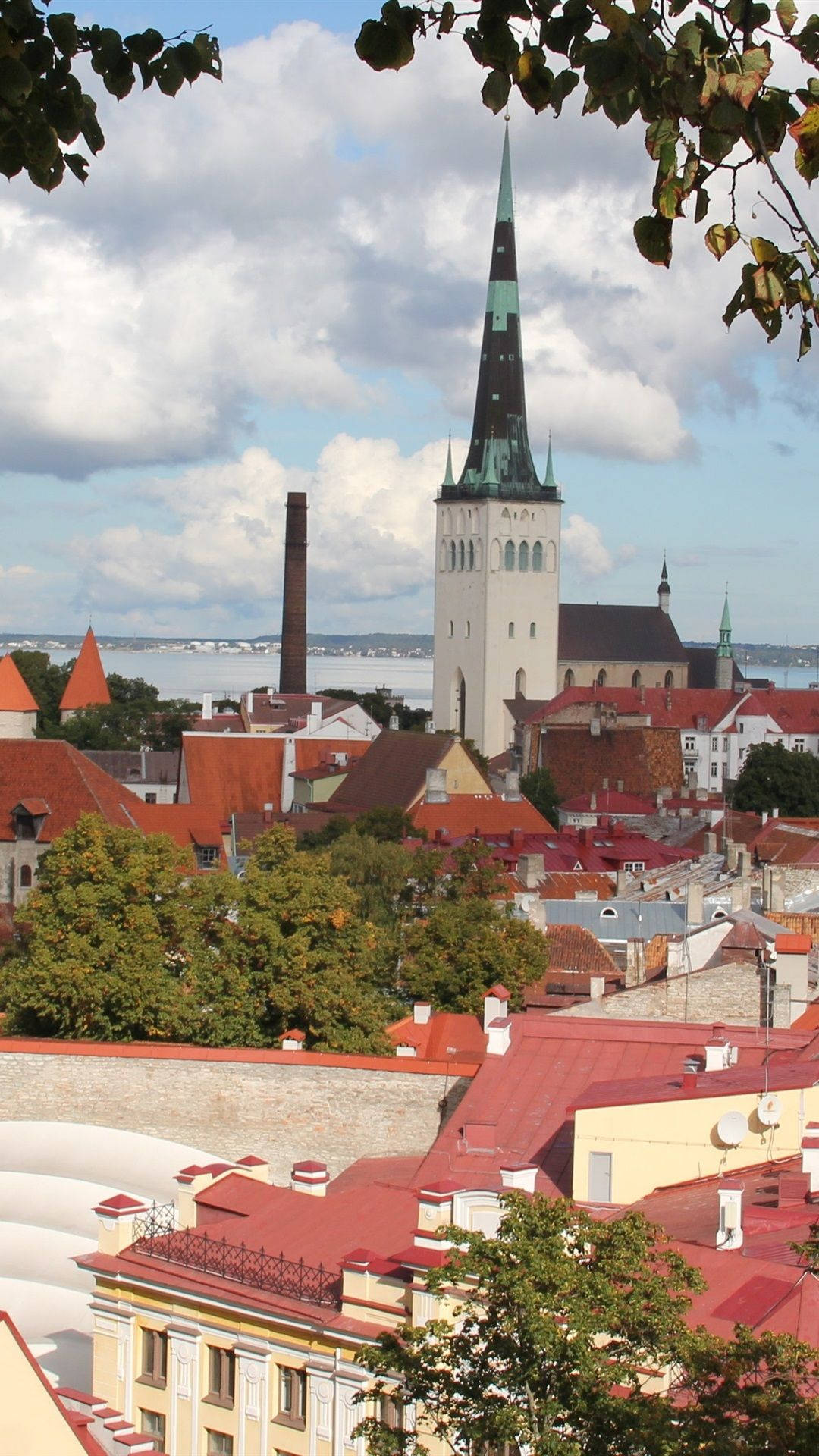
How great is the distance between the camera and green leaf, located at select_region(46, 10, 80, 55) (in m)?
4.58

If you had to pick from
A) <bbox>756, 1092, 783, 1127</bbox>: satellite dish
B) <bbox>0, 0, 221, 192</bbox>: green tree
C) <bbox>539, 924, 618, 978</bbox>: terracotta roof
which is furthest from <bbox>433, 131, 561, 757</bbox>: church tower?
<bbox>0, 0, 221, 192</bbox>: green tree

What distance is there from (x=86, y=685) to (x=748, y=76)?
254 ft

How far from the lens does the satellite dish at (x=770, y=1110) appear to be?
16156 mm

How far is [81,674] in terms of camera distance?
8000cm

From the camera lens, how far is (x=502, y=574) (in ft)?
334

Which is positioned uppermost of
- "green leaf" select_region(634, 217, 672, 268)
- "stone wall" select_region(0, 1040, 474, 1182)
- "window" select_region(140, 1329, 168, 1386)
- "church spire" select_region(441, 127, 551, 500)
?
"church spire" select_region(441, 127, 551, 500)

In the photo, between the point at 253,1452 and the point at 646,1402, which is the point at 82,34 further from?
the point at 253,1452

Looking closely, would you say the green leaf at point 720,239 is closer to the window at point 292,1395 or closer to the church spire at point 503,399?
the window at point 292,1395

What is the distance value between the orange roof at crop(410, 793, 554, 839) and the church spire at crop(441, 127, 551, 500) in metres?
47.3

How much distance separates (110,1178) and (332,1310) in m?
7.68

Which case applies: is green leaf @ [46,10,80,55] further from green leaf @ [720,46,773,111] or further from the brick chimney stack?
the brick chimney stack

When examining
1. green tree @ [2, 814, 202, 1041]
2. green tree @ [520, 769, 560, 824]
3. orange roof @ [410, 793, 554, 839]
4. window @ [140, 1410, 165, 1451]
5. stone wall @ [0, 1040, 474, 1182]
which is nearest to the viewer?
window @ [140, 1410, 165, 1451]

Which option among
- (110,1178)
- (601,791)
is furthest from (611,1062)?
(601,791)

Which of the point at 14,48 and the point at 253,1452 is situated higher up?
the point at 14,48
